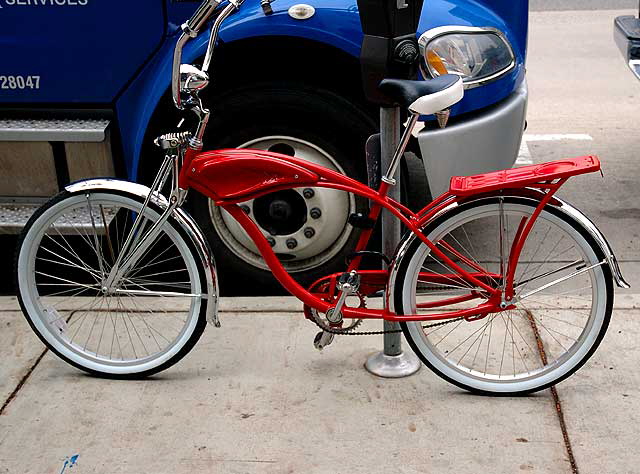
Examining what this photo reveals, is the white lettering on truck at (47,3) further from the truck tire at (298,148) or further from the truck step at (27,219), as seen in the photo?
the truck step at (27,219)

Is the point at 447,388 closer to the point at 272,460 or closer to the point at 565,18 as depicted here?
the point at 272,460

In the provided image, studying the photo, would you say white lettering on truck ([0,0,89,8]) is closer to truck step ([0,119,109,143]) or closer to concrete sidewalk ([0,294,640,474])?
truck step ([0,119,109,143])

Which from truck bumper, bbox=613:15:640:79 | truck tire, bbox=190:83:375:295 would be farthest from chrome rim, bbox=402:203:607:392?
truck bumper, bbox=613:15:640:79

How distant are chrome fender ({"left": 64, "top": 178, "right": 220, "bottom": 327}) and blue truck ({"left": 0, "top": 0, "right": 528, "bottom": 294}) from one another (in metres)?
0.72

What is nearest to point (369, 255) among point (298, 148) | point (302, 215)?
point (302, 215)

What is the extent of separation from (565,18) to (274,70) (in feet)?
25.7

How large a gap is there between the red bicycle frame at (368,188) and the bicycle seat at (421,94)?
29cm

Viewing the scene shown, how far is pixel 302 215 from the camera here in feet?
13.7

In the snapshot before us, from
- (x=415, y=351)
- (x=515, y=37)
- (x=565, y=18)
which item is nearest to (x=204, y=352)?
(x=415, y=351)

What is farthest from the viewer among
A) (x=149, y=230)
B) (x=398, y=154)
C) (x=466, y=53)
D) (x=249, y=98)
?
(x=249, y=98)

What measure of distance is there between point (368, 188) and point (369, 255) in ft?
0.83

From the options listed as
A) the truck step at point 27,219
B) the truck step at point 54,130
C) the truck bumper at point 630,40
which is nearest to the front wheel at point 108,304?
the truck step at point 27,219

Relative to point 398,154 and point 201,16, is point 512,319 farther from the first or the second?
point 201,16

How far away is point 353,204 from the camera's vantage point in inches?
164
